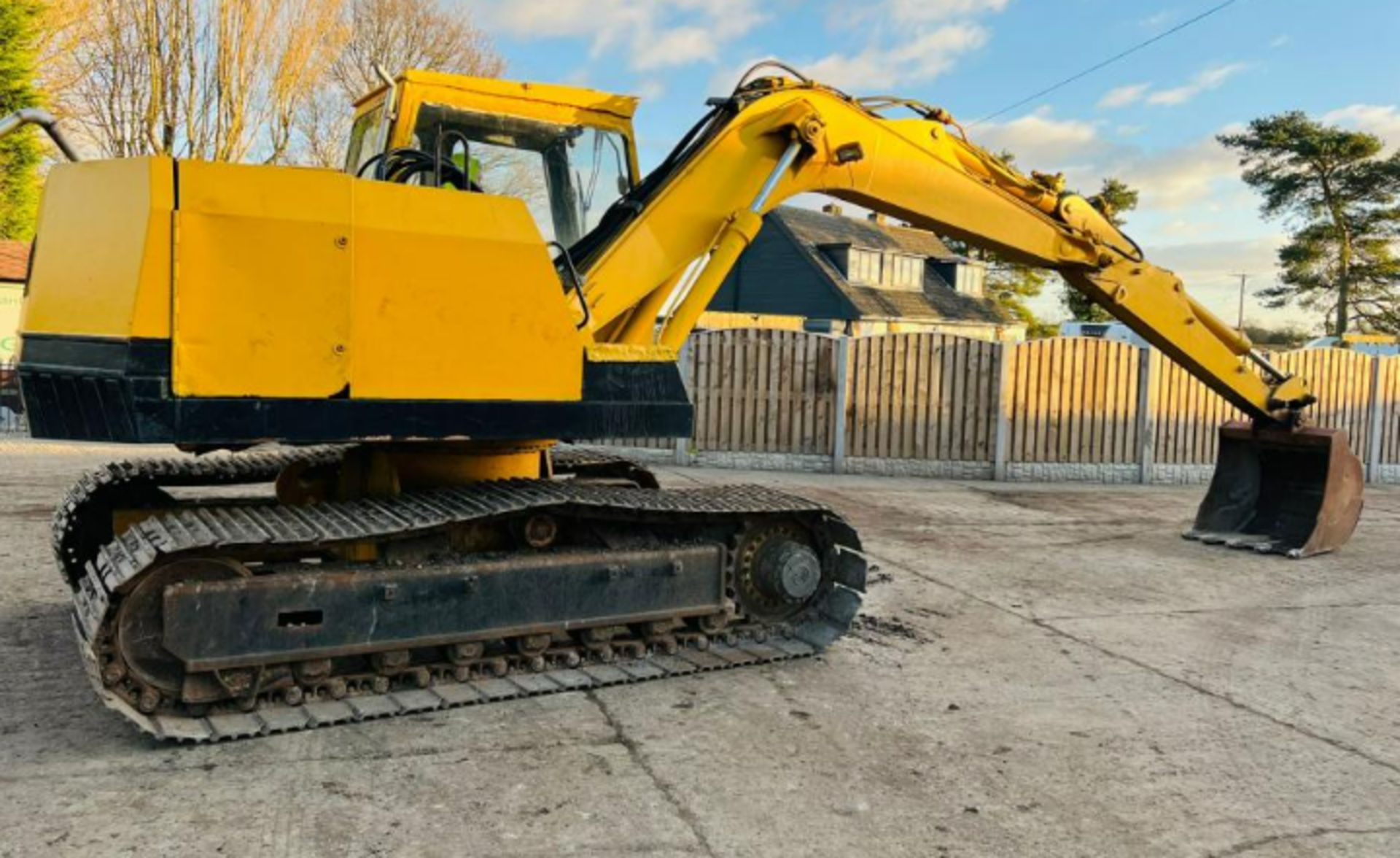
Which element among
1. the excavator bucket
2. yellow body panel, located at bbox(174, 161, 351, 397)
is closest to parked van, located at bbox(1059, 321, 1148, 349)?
the excavator bucket

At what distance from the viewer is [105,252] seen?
3885mm

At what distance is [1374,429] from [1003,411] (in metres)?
6.19

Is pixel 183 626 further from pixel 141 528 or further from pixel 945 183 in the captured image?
pixel 945 183

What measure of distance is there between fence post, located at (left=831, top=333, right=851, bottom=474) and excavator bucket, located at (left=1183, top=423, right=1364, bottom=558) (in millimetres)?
4861

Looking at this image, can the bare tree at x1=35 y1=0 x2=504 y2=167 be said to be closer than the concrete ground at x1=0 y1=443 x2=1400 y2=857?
No

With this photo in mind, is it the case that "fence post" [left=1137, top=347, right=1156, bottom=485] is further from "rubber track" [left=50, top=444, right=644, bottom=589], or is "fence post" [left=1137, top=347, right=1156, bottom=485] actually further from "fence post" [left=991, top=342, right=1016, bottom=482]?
"rubber track" [left=50, top=444, right=644, bottom=589]

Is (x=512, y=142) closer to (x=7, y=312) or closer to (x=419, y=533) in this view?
(x=419, y=533)

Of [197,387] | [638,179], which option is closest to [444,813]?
[197,387]

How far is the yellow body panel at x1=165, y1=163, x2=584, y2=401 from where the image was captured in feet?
12.6

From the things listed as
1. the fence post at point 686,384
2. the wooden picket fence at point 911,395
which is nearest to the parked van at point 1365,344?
the wooden picket fence at point 911,395

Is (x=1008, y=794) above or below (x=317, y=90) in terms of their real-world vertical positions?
below

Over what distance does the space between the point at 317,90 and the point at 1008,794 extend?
994 inches

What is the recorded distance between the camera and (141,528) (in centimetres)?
409

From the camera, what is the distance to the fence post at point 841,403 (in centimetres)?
1358
